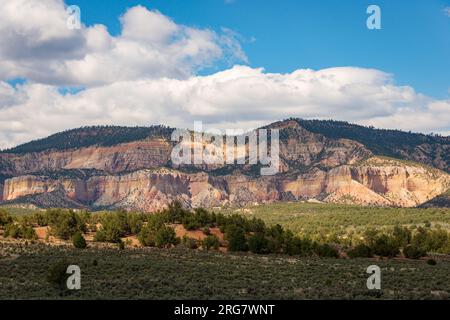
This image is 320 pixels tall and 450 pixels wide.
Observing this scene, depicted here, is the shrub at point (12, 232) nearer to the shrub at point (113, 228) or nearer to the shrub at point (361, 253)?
the shrub at point (113, 228)

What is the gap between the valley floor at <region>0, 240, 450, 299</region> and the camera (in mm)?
31206

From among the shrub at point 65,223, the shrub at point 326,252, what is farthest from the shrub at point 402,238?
the shrub at point 65,223

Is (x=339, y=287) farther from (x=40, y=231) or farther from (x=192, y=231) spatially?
(x=40, y=231)

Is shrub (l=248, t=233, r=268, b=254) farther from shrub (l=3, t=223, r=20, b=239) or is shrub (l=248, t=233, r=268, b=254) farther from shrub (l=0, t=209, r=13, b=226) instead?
shrub (l=0, t=209, r=13, b=226)

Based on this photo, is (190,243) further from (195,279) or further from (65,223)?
(195,279)

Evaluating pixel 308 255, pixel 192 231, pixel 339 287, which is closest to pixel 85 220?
pixel 192 231

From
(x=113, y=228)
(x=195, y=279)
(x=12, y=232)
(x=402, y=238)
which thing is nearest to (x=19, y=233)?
(x=12, y=232)

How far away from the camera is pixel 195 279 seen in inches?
1495

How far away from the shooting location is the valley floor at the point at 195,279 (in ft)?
102

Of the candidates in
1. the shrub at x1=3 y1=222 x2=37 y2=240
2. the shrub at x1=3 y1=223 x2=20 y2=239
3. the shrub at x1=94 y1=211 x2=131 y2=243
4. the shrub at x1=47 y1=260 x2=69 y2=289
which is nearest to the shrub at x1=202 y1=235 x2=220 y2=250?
the shrub at x1=94 y1=211 x2=131 y2=243

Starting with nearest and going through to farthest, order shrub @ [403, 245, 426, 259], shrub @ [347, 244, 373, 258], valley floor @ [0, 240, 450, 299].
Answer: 1. valley floor @ [0, 240, 450, 299]
2. shrub @ [403, 245, 426, 259]
3. shrub @ [347, 244, 373, 258]

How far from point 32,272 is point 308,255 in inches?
1441
